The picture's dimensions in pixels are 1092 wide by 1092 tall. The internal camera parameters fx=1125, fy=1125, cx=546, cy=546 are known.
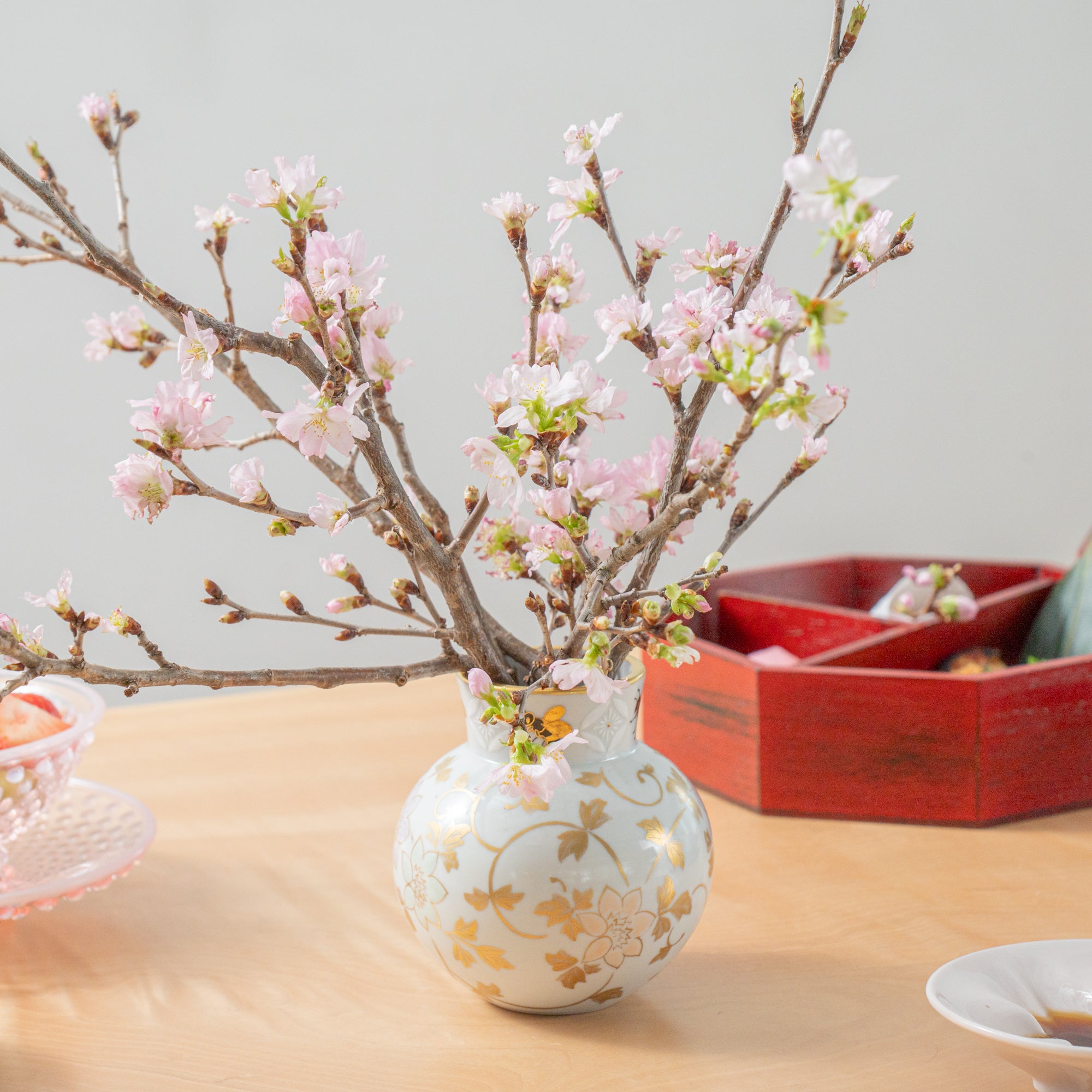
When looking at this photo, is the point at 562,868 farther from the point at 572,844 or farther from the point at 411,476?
the point at 411,476

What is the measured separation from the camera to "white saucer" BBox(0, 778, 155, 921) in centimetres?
69

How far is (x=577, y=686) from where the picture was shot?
56 centimetres

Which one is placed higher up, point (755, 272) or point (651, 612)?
point (755, 272)

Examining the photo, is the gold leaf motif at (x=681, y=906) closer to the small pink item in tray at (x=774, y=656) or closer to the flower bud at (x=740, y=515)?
the flower bud at (x=740, y=515)

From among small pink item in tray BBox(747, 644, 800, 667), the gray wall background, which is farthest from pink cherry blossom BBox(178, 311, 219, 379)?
the gray wall background

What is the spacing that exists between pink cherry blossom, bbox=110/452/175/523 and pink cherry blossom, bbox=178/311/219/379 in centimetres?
4

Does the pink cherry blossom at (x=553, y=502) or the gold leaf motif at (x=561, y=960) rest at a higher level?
the pink cherry blossom at (x=553, y=502)

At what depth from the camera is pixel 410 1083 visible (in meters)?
0.56

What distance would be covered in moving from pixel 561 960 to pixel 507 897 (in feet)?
0.15

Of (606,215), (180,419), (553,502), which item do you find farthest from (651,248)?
(180,419)

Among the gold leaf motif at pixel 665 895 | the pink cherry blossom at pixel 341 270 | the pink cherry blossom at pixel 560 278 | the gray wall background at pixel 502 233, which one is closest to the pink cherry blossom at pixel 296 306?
the pink cherry blossom at pixel 341 270

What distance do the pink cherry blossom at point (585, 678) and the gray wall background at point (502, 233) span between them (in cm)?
156

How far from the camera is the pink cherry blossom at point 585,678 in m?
0.49

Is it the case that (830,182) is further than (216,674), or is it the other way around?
(216,674)
